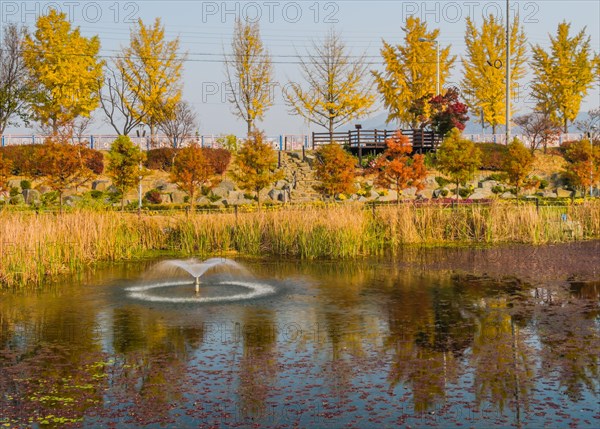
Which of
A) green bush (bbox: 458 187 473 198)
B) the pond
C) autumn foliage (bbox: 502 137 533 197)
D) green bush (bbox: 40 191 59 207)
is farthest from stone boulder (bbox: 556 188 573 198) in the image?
the pond

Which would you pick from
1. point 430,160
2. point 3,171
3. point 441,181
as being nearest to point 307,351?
point 3,171

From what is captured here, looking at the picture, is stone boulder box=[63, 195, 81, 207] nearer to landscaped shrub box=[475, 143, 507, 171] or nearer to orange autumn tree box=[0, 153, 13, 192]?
orange autumn tree box=[0, 153, 13, 192]

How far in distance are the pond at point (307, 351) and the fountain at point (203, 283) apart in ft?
0.25

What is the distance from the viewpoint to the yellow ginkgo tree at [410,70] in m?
57.0

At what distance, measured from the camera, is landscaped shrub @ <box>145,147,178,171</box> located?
147 feet

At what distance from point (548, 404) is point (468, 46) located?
2130 inches

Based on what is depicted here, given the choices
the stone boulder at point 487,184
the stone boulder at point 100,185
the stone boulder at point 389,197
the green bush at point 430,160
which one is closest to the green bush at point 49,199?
the stone boulder at point 100,185

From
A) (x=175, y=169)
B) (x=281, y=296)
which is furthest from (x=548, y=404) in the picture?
(x=175, y=169)

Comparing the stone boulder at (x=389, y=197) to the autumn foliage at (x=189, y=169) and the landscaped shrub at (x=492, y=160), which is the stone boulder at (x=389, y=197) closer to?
the landscaped shrub at (x=492, y=160)

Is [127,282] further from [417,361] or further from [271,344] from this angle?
[417,361]

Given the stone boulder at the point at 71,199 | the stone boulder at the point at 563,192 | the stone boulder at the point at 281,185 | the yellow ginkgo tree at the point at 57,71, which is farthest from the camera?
the yellow ginkgo tree at the point at 57,71

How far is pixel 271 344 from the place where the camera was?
1030 centimetres

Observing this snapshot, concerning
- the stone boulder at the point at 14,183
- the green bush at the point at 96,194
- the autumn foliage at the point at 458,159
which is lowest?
the green bush at the point at 96,194

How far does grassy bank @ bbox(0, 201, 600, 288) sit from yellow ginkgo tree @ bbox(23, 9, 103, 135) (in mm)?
33861
